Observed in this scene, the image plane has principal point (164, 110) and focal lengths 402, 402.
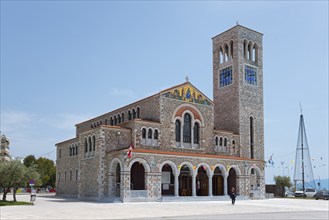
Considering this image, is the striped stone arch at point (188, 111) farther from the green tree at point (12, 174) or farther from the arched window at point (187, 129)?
the green tree at point (12, 174)

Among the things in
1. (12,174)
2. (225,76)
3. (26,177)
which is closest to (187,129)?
(225,76)

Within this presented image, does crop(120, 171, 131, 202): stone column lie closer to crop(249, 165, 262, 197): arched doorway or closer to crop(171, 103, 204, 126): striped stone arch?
crop(171, 103, 204, 126): striped stone arch

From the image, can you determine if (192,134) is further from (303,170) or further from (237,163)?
(303,170)

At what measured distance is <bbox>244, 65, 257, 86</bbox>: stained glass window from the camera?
52.5 m

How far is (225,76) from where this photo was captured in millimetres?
53594

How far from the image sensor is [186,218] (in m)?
21.2

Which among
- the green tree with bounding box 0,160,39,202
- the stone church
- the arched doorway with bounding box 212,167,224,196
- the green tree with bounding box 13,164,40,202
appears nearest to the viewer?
the green tree with bounding box 0,160,39,202

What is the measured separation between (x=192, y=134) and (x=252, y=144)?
1080 centimetres

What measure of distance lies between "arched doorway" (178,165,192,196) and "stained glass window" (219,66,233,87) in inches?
591

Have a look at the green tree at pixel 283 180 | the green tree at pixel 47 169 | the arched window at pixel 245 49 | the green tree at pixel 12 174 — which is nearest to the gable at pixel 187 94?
the arched window at pixel 245 49

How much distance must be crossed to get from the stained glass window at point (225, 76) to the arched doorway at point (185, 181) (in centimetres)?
1502

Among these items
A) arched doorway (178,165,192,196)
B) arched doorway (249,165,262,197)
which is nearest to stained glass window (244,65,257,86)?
arched doorway (249,165,262,197)

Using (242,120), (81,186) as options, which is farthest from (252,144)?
(81,186)

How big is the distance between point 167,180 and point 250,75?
64.4 ft
